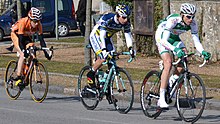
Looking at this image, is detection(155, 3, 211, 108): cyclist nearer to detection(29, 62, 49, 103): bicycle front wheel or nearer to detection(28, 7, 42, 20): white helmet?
detection(28, 7, 42, 20): white helmet

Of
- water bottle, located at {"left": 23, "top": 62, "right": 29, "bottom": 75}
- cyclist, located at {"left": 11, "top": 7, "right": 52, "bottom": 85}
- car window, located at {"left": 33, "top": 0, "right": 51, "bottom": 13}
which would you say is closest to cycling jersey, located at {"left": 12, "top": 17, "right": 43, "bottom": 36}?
cyclist, located at {"left": 11, "top": 7, "right": 52, "bottom": 85}

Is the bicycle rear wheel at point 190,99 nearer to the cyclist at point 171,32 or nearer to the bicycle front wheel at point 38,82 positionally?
the cyclist at point 171,32

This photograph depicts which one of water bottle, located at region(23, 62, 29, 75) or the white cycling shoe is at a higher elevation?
water bottle, located at region(23, 62, 29, 75)

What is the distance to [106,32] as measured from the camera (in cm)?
1192

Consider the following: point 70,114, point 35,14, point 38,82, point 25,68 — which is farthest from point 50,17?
point 70,114

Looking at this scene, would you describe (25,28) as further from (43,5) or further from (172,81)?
(43,5)

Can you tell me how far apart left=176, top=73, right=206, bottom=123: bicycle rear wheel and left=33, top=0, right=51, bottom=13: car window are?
1898cm

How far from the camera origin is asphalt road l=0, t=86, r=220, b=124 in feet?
36.6

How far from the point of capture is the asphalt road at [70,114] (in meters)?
11.2

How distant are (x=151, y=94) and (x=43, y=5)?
18532mm

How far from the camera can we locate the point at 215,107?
12188 millimetres

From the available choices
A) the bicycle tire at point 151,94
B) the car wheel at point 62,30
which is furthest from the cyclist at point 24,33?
the car wheel at point 62,30

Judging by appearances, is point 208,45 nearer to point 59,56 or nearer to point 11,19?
point 59,56

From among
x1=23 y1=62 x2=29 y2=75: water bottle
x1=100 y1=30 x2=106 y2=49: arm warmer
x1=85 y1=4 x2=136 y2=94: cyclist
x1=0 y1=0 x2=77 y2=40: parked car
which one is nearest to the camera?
x1=85 y1=4 x2=136 y2=94: cyclist
